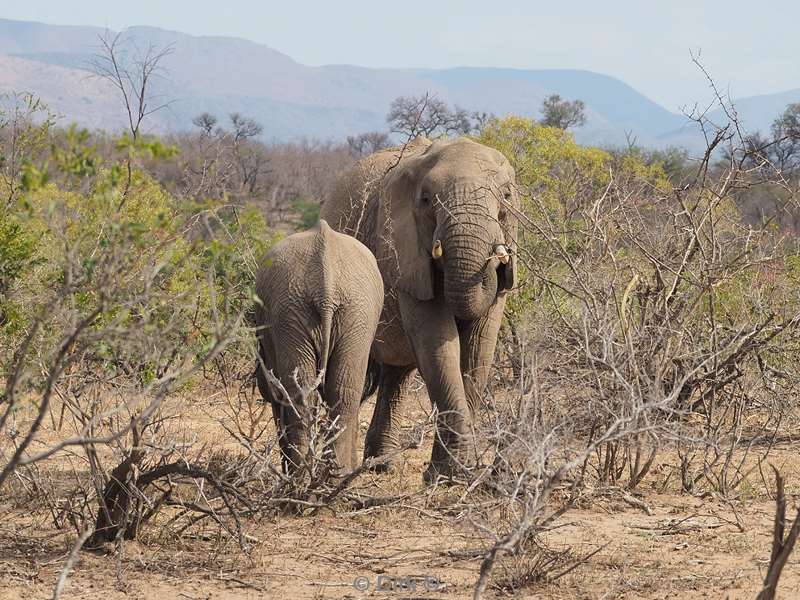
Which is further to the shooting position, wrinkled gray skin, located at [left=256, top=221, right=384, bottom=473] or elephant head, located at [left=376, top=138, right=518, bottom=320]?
elephant head, located at [left=376, top=138, right=518, bottom=320]

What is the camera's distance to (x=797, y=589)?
5094 mm

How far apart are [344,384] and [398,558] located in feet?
4.33

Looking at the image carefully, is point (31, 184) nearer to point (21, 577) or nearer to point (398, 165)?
point (21, 577)

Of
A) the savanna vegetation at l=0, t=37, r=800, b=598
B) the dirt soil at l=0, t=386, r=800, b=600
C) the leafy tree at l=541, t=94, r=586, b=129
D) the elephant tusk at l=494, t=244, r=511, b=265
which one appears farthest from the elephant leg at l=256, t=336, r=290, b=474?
the leafy tree at l=541, t=94, r=586, b=129

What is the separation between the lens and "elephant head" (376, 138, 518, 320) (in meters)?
7.33

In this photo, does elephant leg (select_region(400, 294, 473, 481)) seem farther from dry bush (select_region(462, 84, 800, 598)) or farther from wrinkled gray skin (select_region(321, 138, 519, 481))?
dry bush (select_region(462, 84, 800, 598))

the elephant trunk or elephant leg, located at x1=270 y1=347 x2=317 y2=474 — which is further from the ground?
the elephant trunk

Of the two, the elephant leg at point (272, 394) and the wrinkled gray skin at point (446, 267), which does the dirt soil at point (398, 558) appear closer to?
the elephant leg at point (272, 394)

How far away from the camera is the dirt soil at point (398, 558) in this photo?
16.7 feet

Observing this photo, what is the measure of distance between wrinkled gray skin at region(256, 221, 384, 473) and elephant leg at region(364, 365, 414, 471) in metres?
2.39

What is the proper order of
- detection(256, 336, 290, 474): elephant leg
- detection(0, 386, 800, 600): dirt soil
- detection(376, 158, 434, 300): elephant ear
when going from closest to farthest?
detection(0, 386, 800, 600): dirt soil, detection(256, 336, 290, 474): elephant leg, detection(376, 158, 434, 300): elephant ear

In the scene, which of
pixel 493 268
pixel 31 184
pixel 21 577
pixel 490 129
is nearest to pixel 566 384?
pixel 493 268

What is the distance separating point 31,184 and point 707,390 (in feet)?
16.9

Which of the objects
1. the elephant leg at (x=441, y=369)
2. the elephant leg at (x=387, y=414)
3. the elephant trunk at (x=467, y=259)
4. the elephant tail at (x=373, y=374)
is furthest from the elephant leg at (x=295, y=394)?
the elephant tail at (x=373, y=374)
